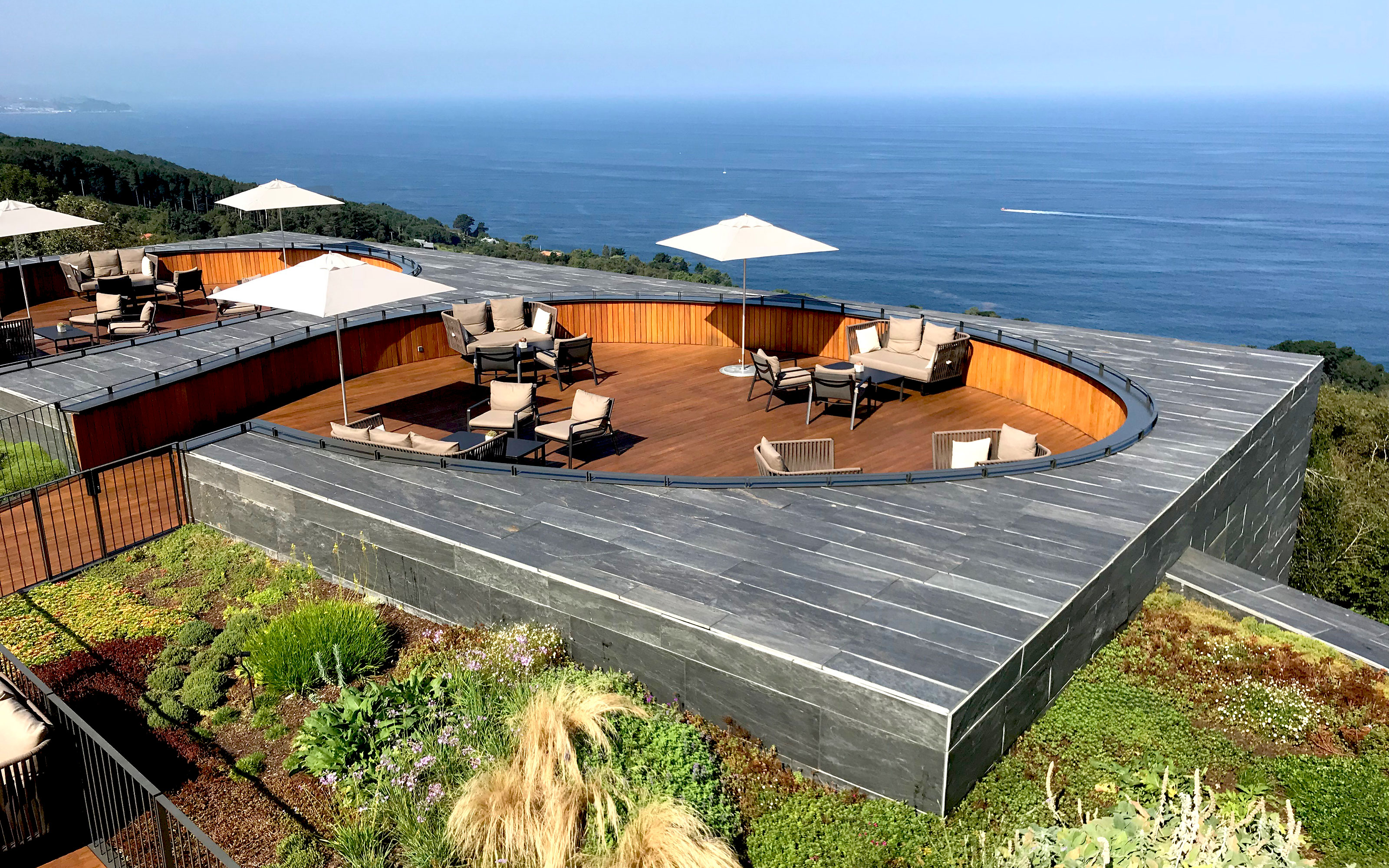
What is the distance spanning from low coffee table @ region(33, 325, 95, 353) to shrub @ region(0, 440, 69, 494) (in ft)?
13.4

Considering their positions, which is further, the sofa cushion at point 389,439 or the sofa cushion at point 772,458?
Answer: the sofa cushion at point 389,439

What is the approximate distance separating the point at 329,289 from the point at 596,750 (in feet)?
22.1

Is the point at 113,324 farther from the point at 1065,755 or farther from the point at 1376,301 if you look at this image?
the point at 1376,301

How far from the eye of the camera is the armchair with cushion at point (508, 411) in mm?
10906

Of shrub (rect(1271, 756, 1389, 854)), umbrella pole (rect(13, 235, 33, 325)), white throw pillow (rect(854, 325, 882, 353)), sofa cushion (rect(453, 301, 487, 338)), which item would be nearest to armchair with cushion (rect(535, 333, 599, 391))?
sofa cushion (rect(453, 301, 487, 338))

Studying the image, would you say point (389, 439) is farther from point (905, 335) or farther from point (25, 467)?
point (905, 335)

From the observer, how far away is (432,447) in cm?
971

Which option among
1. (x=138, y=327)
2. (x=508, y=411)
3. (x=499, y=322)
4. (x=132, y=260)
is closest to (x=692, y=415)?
(x=508, y=411)

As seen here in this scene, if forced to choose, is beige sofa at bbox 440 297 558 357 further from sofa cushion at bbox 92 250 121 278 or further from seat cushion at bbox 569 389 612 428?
sofa cushion at bbox 92 250 121 278

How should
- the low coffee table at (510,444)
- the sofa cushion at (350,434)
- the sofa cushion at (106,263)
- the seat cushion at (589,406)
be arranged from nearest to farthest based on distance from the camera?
the sofa cushion at (350,434) < the low coffee table at (510,444) < the seat cushion at (589,406) < the sofa cushion at (106,263)

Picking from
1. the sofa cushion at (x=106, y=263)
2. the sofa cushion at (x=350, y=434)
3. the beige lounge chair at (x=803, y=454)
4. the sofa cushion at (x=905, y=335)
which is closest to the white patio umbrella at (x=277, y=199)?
the sofa cushion at (x=106, y=263)

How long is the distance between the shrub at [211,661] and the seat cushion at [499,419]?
3.78 metres

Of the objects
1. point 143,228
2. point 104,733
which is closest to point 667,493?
point 104,733

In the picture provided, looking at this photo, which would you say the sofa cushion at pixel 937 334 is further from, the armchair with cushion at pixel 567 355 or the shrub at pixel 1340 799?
the shrub at pixel 1340 799
